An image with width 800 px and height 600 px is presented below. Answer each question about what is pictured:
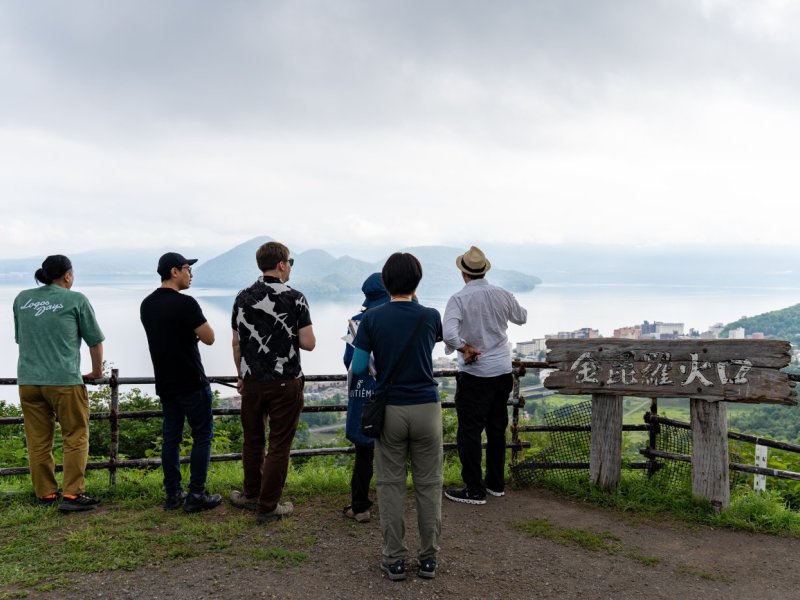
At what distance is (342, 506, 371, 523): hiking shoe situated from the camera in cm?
459

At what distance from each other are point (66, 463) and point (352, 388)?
92.6 inches

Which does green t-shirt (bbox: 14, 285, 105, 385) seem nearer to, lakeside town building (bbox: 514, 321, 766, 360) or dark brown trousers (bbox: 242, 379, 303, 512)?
dark brown trousers (bbox: 242, 379, 303, 512)

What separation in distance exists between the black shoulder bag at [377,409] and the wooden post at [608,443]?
8.14ft

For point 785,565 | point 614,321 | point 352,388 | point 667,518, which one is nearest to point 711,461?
point 667,518

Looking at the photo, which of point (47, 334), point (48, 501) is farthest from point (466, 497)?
point (47, 334)

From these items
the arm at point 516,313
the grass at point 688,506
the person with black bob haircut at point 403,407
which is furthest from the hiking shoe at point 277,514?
the grass at point 688,506

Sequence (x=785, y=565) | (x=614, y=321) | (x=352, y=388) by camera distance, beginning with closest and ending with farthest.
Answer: (x=785, y=565) → (x=352, y=388) → (x=614, y=321)

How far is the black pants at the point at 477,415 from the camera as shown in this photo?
496cm

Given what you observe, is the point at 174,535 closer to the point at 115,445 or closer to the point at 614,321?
the point at 115,445

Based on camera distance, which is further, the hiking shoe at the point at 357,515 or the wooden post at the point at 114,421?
the wooden post at the point at 114,421

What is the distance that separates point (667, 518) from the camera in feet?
15.9

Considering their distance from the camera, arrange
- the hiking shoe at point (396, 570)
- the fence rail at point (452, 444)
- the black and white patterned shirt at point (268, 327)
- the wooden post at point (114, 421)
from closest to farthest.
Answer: the hiking shoe at point (396, 570) → the black and white patterned shirt at point (268, 327) → the fence rail at point (452, 444) → the wooden post at point (114, 421)

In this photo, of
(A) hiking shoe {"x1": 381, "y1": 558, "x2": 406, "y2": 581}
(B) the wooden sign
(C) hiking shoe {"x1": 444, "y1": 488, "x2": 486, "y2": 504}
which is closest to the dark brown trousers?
(A) hiking shoe {"x1": 381, "y1": 558, "x2": 406, "y2": 581}

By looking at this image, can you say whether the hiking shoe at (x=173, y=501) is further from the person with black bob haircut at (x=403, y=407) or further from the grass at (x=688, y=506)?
the grass at (x=688, y=506)
